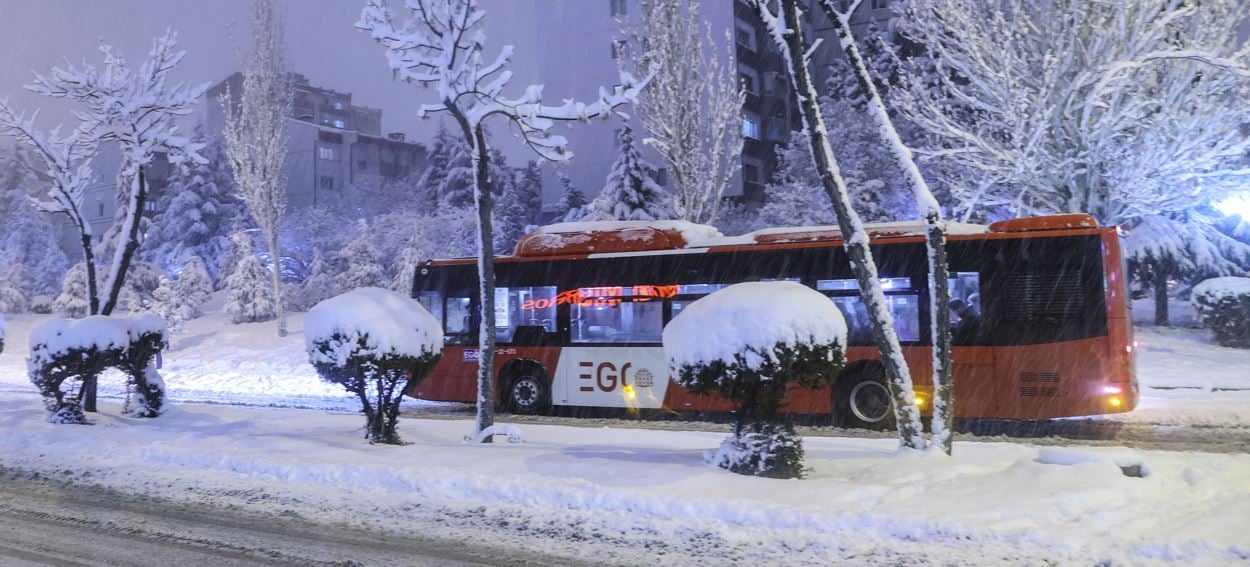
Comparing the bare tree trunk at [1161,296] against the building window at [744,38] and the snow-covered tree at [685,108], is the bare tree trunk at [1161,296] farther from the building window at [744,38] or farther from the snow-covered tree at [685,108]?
the building window at [744,38]

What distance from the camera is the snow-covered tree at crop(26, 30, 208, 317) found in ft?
→ 46.3

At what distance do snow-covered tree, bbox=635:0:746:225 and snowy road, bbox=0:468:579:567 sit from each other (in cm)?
1910

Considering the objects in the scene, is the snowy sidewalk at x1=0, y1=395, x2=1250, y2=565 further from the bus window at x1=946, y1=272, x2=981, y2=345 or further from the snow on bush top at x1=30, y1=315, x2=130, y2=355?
the bus window at x1=946, y1=272, x2=981, y2=345

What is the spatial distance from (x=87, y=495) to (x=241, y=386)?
17039 mm

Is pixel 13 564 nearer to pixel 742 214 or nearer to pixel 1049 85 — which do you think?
pixel 1049 85

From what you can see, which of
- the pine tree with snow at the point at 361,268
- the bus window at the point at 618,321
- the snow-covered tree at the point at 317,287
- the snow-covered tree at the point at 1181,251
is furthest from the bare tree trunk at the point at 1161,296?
the snow-covered tree at the point at 317,287

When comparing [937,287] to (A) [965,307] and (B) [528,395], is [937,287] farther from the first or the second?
(B) [528,395]

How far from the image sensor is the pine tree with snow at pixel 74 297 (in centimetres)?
3772

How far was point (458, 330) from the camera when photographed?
16.2 metres

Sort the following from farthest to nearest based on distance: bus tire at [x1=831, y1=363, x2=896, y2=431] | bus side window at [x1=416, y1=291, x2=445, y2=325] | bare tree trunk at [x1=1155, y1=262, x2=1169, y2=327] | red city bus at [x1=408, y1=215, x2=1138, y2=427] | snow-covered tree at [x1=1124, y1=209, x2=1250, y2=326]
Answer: bare tree trunk at [x1=1155, y1=262, x2=1169, y2=327]
snow-covered tree at [x1=1124, y1=209, x2=1250, y2=326]
bus side window at [x1=416, y1=291, x2=445, y2=325]
bus tire at [x1=831, y1=363, x2=896, y2=431]
red city bus at [x1=408, y1=215, x2=1138, y2=427]

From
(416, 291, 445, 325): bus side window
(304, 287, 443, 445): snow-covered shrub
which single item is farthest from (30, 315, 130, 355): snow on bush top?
(416, 291, 445, 325): bus side window

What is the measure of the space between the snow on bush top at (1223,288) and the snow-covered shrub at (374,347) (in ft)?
61.8

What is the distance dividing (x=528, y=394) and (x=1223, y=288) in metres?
16.6

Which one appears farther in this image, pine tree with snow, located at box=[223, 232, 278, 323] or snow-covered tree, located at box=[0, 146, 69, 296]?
snow-covered tree, located at box=[0, 146, 69, 296]
